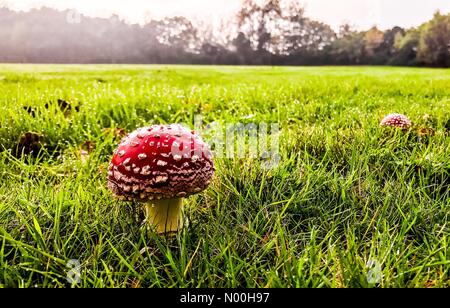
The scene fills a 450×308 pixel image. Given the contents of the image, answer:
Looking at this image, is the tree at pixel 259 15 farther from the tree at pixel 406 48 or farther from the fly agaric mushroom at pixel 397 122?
the fly agaric mushroom at pixel 397 122

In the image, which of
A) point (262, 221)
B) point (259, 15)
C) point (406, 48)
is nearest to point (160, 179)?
point (262, 221)

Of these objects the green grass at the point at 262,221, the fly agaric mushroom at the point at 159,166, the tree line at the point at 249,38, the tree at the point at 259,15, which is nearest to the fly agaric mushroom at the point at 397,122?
the green grass at the point at 262,221

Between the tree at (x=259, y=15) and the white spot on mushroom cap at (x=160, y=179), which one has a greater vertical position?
the tree at (x=259, y=15)

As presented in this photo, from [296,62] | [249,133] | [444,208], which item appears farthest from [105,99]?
[296,62]

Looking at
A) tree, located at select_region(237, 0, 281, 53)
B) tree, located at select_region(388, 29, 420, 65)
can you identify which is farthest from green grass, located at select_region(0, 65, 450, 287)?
tree, located at select_region(388, 29, 420, 65)

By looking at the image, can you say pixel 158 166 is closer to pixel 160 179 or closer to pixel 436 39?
pixel 160 179

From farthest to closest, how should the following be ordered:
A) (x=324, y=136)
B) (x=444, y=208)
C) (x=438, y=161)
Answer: (x=324, y=136) → (x=438, y=161) → (x=444, y=208)

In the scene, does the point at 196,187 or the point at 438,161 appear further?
the point at 438,161
